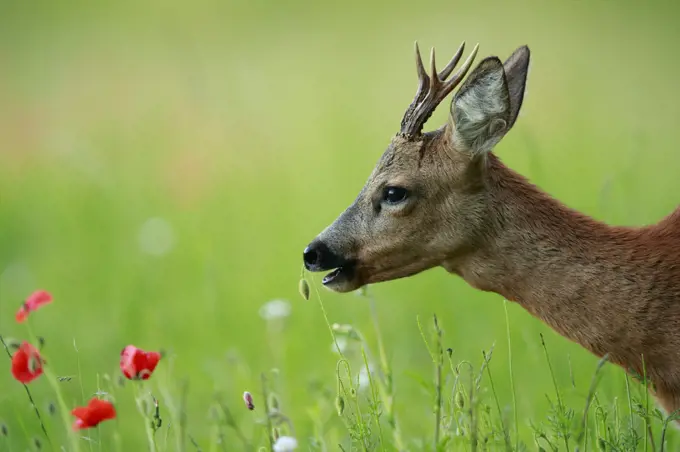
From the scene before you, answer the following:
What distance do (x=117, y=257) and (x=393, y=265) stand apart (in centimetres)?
470

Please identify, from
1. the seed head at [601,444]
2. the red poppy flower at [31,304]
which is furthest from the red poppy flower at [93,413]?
the seed head at [601,444]

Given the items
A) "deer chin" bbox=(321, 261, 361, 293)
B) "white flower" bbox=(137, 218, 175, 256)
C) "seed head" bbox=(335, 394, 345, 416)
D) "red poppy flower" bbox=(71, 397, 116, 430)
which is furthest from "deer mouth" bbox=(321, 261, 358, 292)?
"white flower" bbox=(137, 218, 175, 256)

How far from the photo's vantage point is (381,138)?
33.7 ft

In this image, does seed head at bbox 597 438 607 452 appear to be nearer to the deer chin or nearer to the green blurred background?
the green blurred background

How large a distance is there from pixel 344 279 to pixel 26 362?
1.27 m

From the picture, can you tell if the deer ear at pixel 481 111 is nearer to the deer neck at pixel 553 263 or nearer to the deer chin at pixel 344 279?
the deer neck at pixel 553 263

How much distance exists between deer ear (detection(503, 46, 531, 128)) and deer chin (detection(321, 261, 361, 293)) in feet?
2.75

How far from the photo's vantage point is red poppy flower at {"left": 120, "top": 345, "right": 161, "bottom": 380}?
3.06m

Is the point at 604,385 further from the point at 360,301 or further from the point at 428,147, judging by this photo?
the point at 360,301

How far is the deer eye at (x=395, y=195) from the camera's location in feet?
13.0

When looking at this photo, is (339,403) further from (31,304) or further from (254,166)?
(254,166)

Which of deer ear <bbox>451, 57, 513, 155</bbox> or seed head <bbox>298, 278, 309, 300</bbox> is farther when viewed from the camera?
deer ear <bbox>451, 57, 513, 155</bbox>

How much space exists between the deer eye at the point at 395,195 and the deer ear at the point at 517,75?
1.66 feet

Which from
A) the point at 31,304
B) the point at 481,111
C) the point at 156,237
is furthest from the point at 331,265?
the point at 156,237
